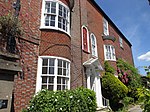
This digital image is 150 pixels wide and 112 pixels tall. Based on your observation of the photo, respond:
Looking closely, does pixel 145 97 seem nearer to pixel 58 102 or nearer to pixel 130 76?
pixel 58 102

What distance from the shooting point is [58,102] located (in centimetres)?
646

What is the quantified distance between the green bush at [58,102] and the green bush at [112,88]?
7054mm

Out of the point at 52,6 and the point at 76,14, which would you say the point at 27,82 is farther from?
the point at 76,14

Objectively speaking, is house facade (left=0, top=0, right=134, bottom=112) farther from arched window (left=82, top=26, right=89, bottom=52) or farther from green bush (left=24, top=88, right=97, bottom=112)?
green bush (left=24, top=88, right=97, bottom=112)

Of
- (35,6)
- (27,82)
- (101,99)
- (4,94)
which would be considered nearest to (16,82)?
(27,82)

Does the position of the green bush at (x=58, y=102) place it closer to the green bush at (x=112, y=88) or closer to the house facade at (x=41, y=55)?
the house facade at (x=41, y=55)

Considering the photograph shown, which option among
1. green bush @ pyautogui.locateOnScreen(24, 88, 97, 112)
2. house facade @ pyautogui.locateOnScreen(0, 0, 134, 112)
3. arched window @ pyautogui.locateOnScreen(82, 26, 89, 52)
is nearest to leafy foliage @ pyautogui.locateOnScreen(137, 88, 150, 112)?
green bush @ pyautogui.locateOnScreen(24, 88, 97, 112)

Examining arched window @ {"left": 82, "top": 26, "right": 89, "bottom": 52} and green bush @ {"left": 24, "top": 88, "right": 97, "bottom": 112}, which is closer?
green bush @ {"left": 24, "top": 88, "right": 97, "bottom": 112}

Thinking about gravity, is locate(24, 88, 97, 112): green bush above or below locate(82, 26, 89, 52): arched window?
below

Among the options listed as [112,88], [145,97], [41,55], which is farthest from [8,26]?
[112,88]

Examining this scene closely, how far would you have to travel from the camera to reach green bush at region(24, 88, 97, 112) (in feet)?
20.7

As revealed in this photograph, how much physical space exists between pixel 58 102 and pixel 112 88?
8.92 metres

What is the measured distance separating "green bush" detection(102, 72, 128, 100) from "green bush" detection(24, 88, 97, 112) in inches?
278

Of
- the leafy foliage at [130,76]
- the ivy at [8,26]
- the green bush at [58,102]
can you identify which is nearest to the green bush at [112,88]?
the leafy foliage at [130,76]
